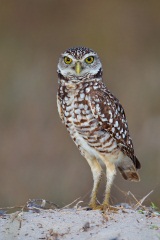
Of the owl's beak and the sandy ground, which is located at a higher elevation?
the owl's beak

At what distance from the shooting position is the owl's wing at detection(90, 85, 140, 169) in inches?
328

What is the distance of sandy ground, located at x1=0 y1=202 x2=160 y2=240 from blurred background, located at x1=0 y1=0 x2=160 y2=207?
5.53 meters

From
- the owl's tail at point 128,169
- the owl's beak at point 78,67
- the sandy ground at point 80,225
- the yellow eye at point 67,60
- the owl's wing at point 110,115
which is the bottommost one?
the sandy ground at point 80,225

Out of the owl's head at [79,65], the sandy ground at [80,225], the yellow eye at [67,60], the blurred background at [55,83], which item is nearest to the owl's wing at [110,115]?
the owl's head at [79,65]

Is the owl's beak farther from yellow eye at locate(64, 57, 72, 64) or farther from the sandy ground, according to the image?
the sandy ground

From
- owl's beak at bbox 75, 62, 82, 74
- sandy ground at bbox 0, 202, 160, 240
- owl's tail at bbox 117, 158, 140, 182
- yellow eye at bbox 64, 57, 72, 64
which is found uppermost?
yellow eye at bbox 64, 57, 72, 64

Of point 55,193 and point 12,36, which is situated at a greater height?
point 12,36

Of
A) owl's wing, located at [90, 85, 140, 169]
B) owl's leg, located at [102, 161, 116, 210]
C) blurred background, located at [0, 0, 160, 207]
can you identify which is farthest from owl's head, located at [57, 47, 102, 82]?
blurred background, located at [0, 0, 160, 207]

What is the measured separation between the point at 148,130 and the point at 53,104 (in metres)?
1.22

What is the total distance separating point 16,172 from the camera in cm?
1402

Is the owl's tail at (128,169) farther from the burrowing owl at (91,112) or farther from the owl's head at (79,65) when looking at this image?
the owl's head at (79,65)

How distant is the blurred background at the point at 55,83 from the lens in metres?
13.8

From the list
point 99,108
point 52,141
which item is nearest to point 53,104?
point 52,141

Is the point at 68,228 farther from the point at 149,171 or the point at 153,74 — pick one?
the point at 153,74
